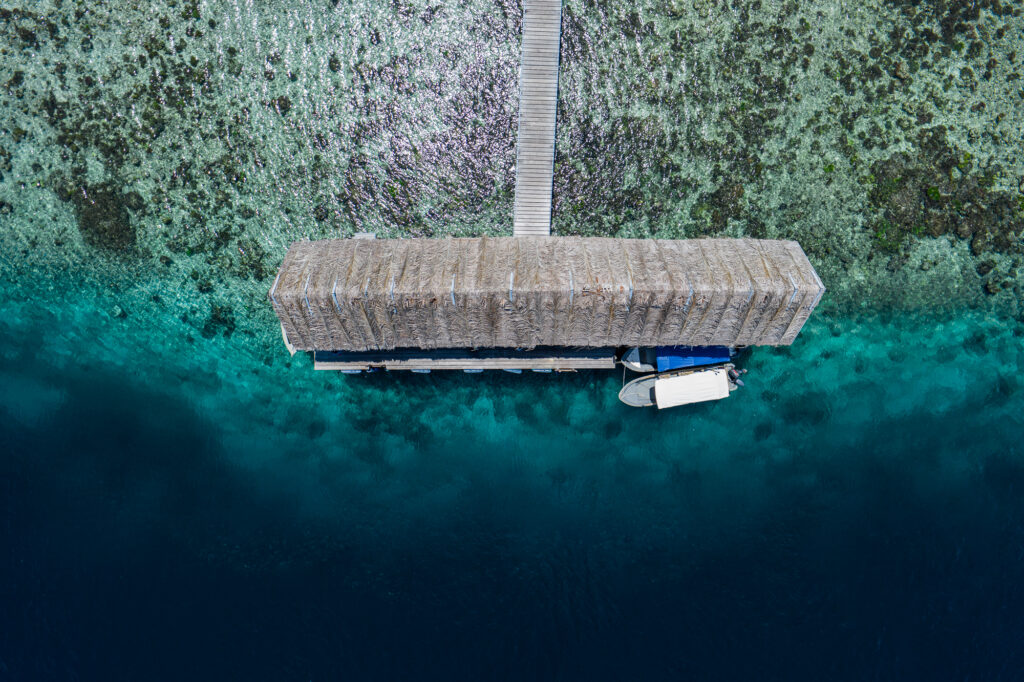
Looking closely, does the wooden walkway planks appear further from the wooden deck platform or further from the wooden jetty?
the wooden deck platform

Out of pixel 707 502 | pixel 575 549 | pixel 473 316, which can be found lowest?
pixel 575 549

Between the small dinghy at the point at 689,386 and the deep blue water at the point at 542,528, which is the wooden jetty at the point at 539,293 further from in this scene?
the deep blue water at the point at 542,528

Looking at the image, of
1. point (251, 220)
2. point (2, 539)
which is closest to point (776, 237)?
point (251, 220)

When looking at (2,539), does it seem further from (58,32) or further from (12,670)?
(58,32)

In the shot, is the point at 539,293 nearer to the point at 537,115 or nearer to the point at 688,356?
the point at 688,356

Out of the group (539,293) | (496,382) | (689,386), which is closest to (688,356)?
(689,386)

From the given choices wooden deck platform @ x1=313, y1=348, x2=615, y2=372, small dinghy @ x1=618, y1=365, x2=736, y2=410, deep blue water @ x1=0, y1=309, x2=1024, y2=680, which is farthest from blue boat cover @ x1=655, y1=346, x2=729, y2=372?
deep blue water @ x1=0, y1=309, x2=1024, y2=680
